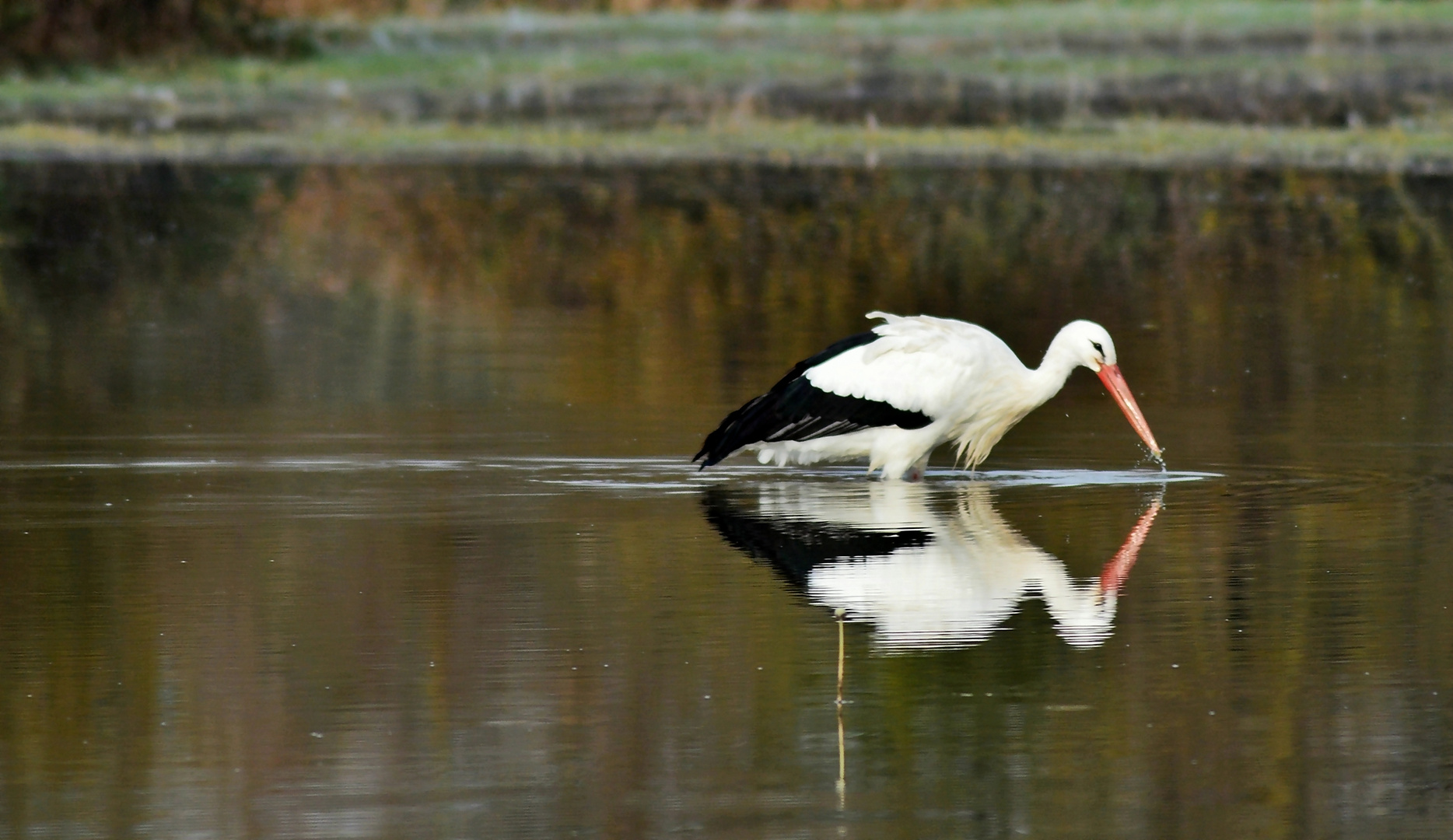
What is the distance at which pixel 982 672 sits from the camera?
7730 mm

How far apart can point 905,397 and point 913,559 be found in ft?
7.01

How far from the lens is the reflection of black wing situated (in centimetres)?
950

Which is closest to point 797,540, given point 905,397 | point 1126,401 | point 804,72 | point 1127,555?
point 1127,555

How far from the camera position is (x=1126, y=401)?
38.5 feet

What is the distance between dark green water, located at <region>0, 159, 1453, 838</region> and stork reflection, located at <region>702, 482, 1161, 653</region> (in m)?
0.03

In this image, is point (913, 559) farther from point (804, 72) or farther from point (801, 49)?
point (801, 49)

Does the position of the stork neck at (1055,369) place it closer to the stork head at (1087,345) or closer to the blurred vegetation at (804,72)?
the stork head at (1087,345)

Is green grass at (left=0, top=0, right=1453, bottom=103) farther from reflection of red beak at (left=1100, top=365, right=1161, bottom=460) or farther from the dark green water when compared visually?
reflection of red beak at (left=1100, top=365, right=1161, bottom=460)

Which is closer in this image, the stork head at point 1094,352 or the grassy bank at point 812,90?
the stork head at point 1094,352

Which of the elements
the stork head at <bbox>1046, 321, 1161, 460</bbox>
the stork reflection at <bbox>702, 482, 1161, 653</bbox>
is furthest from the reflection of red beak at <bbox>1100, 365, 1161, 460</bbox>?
the stork reflection at <bbox>702, 482, 1161, 653</bbox>

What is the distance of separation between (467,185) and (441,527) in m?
16.0

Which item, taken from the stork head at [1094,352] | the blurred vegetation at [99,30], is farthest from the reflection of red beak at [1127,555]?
the blurred vegetation at [99,30]

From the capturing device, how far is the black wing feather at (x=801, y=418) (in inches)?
450

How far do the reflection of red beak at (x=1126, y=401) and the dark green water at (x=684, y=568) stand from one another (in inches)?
7.5
